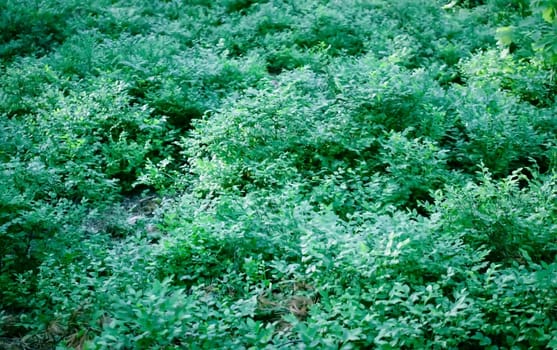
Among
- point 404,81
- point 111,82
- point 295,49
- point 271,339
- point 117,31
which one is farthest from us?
point 117,31

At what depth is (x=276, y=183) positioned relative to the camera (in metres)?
5.00

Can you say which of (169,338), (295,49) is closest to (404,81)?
(295,49)

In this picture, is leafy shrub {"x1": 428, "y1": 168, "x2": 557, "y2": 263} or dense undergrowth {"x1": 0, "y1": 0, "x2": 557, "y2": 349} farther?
leafy shrub {"x1": 428, "y1": 168, "x2": 557, "y2": 263}

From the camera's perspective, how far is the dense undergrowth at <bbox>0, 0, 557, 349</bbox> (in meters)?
3.45

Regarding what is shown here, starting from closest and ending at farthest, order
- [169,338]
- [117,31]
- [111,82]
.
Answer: [169,338]
[111,82]
[117,31]

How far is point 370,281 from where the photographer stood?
3.67m

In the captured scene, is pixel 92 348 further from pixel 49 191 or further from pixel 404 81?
pixel 404 81

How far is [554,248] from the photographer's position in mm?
3996

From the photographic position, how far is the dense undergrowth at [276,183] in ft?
11.3

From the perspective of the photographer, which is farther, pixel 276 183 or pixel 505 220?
pixel 276 183

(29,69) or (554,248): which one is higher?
(29,69)

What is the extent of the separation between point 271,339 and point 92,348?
0.98 metres

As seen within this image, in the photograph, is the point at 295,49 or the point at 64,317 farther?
the point at 295,49

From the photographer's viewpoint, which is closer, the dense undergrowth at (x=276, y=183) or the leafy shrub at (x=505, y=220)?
the dense undergrowth at (x=276, y=183)
